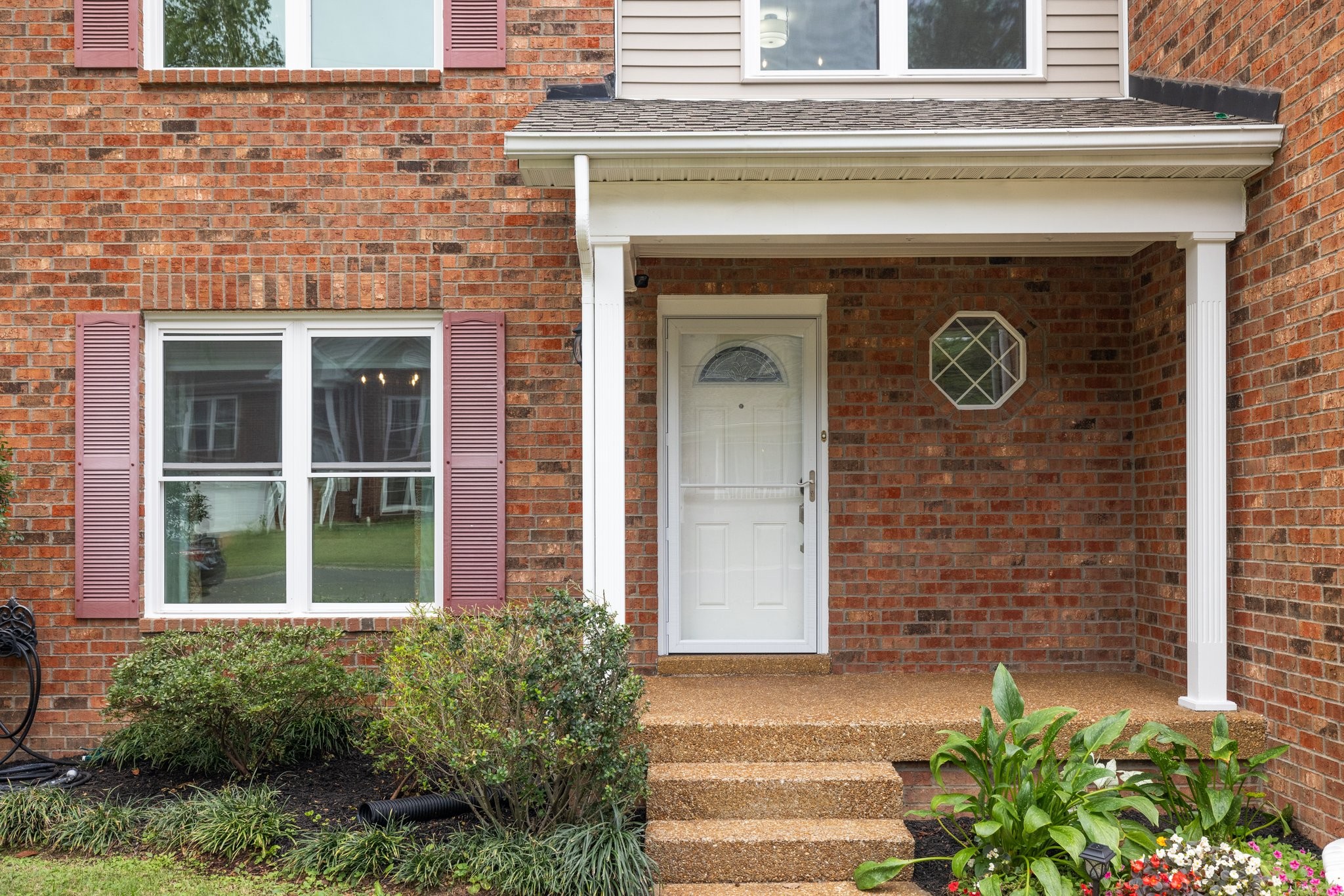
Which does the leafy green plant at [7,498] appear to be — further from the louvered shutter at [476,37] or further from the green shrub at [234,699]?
the louvered shutter at [476,37]

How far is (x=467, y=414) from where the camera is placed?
555cm

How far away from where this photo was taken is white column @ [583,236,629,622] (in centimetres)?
471

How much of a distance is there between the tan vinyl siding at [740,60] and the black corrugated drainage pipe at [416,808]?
390cm

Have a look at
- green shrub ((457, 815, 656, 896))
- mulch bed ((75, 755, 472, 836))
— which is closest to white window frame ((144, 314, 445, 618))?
mulch bed ((75, 755, 472, 836))

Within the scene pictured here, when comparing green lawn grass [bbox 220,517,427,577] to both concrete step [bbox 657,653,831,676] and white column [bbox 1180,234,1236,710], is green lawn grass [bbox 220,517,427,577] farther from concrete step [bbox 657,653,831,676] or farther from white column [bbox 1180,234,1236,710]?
white column [bbox 1180,234,1236,710]

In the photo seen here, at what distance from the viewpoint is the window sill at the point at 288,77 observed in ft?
18.1

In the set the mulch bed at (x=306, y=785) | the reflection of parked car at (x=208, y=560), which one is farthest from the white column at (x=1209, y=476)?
the reflection of parked car at (x=208, y=560)

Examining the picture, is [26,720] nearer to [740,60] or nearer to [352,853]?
[352,853]

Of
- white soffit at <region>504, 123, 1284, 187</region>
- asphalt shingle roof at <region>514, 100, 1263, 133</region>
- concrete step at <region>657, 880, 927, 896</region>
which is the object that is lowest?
concrete step at <region>657, 880, 927, 896</region>

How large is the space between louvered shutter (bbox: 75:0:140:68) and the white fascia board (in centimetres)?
256

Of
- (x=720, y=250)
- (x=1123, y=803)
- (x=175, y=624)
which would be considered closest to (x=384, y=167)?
(x=720, y=250)

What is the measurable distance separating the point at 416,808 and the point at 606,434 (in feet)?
6.12

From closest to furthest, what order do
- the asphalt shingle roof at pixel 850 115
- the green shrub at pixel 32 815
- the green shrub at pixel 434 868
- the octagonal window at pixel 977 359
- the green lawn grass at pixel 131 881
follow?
the green lawn grass at pixel 131 881 < the green shrub at pixel 434 868 < the green shrub at pixel 32 815 < the asphalt shingle roof at pixel 850 115 < the octagonal window at pixel 977 359

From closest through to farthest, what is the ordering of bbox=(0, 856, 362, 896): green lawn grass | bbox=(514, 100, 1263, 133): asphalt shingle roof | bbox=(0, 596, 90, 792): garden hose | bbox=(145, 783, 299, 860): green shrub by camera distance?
bbox=(0, 856, 362, 896): green lawn grass → bbox=(145, 783, 299, 860): green shrub → bbox=(514, 100, 1263, 133): asphalt shingle roof → bbox=(0, 596, 90, 792): garden hose
